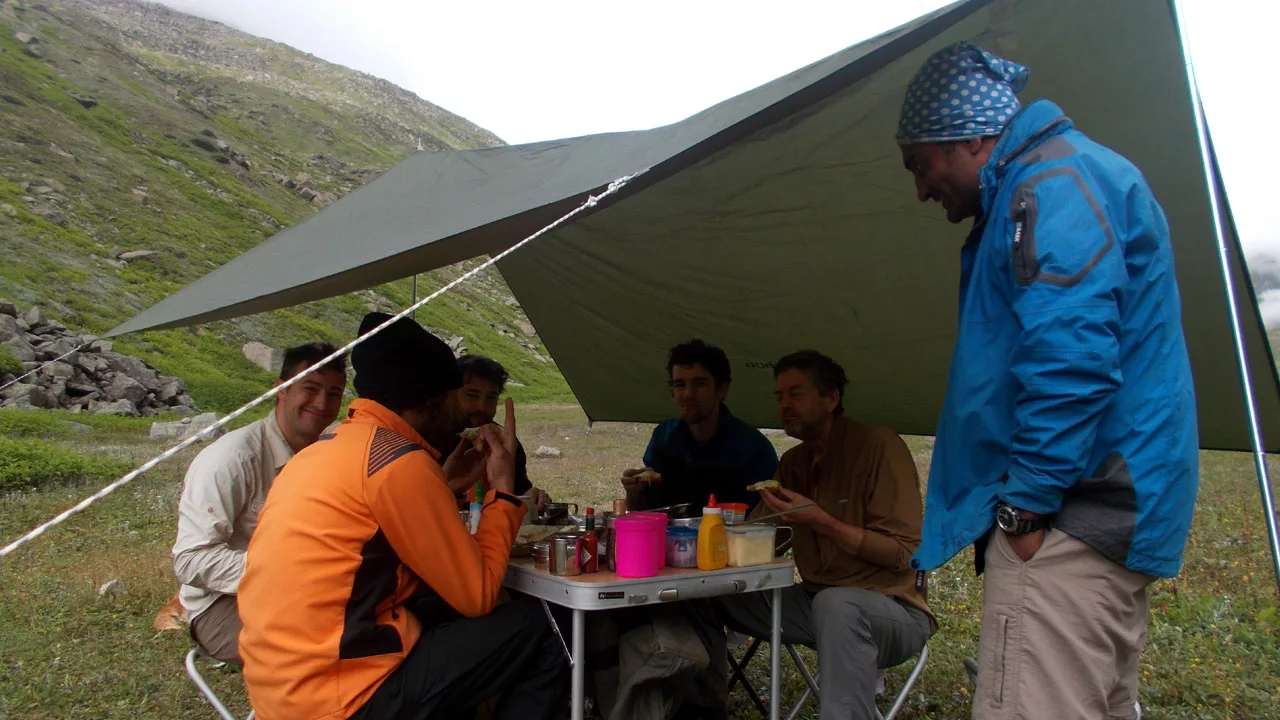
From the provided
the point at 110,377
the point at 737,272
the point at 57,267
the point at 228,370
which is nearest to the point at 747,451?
the point at 737,272

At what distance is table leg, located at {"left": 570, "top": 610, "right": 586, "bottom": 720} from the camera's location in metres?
2.48

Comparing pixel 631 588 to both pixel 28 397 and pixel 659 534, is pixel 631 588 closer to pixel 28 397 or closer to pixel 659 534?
pixel 659 534

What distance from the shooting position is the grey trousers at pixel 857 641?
2.72 metres

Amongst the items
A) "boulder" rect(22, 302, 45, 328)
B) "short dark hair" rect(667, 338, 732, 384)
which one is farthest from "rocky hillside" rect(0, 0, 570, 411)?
"short dark hair" rect(667, 338, 732, 384)

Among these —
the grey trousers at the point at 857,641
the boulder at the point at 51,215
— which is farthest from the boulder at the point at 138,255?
the grey trousers at the point at 857,641

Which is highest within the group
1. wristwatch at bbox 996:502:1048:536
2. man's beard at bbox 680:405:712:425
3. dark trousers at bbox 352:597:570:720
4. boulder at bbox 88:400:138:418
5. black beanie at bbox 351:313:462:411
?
black beanie at bbox 351:313:462:411

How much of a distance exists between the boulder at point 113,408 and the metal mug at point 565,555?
1773cm

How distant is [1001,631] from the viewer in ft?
6.07

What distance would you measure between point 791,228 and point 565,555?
81.4 inches

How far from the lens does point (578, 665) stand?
251cm

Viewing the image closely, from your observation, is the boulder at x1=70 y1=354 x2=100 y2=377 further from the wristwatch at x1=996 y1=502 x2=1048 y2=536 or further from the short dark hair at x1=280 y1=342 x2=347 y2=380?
the wristwatch at x1=996 y1=502 x2=1048 y2=536

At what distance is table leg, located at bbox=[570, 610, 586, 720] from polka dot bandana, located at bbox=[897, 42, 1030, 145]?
1575 mm

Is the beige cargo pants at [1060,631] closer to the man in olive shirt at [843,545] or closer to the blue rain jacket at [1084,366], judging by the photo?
the blue rain jacket at [1084,366]

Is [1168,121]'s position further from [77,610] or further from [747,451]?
[77,610]
